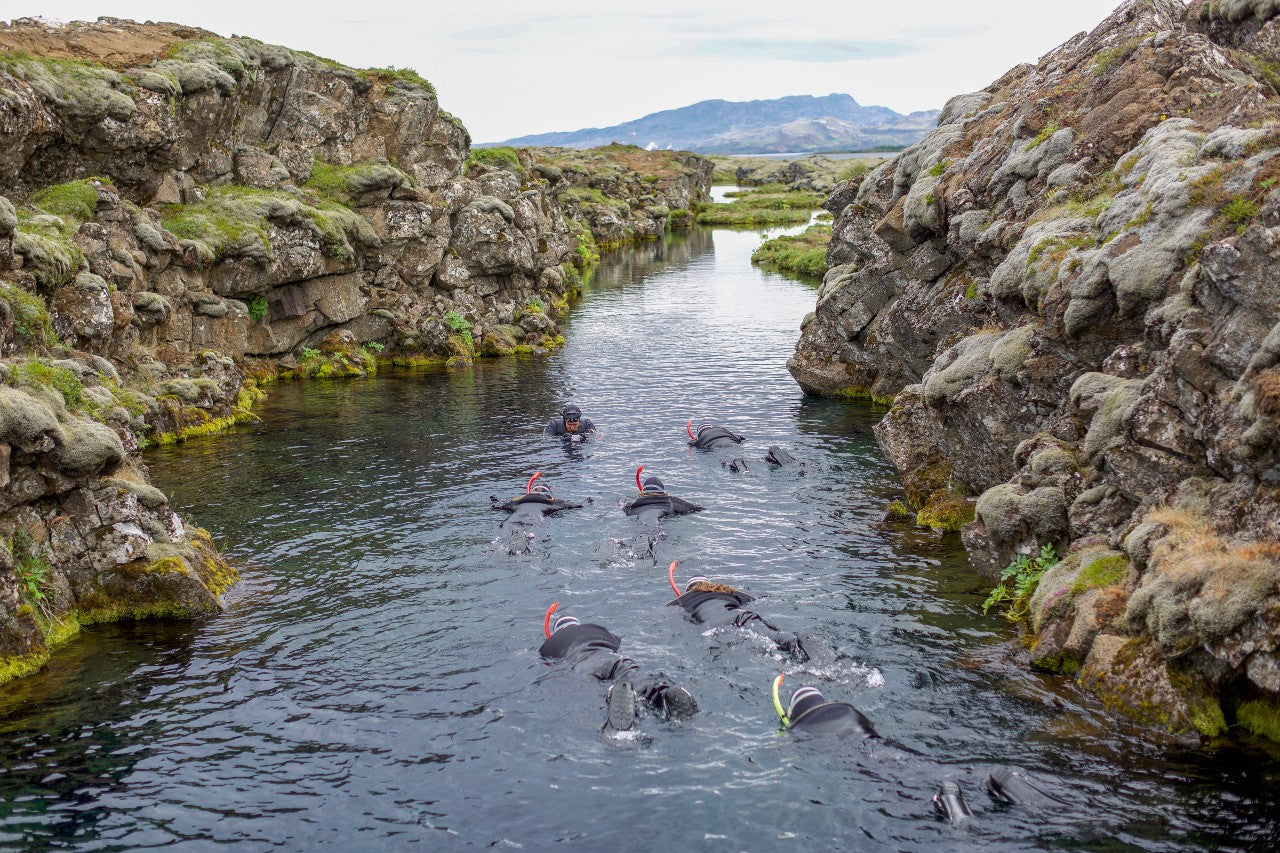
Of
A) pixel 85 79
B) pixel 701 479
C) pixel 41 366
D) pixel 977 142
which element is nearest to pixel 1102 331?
pixel 701 479

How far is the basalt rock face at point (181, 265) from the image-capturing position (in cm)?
2231

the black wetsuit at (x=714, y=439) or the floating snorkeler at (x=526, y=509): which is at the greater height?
the black wetsuit at (x=714, y=439)

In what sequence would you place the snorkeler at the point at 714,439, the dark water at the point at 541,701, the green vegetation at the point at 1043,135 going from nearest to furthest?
1. the dark water at the point at 541,701
2. the green vegetation at the point at 1043,135
3. the snorkeler at the point at 714,439

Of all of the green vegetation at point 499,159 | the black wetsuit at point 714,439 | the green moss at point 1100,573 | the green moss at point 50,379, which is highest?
the green vegetation at point 499,159

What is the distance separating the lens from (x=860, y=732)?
1627 cm

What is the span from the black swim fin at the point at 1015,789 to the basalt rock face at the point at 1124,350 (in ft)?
10.4

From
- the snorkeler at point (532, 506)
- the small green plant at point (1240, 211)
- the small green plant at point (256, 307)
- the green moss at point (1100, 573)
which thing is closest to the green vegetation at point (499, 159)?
the small green plant at point (256, 307)

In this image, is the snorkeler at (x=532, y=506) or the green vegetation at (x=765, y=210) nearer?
the snorkeler at (x=532, y=506)

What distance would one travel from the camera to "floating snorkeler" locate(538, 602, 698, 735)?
1719 centimetres

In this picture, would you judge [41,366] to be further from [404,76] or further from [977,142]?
[404,76]

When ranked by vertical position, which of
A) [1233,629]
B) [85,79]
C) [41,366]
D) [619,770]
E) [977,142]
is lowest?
[619,770]

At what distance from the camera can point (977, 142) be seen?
3703 cm

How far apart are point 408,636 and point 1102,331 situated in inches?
678

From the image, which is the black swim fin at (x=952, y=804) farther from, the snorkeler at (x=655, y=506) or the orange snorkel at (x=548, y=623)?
the snorkeler at (x=655, y=506)
